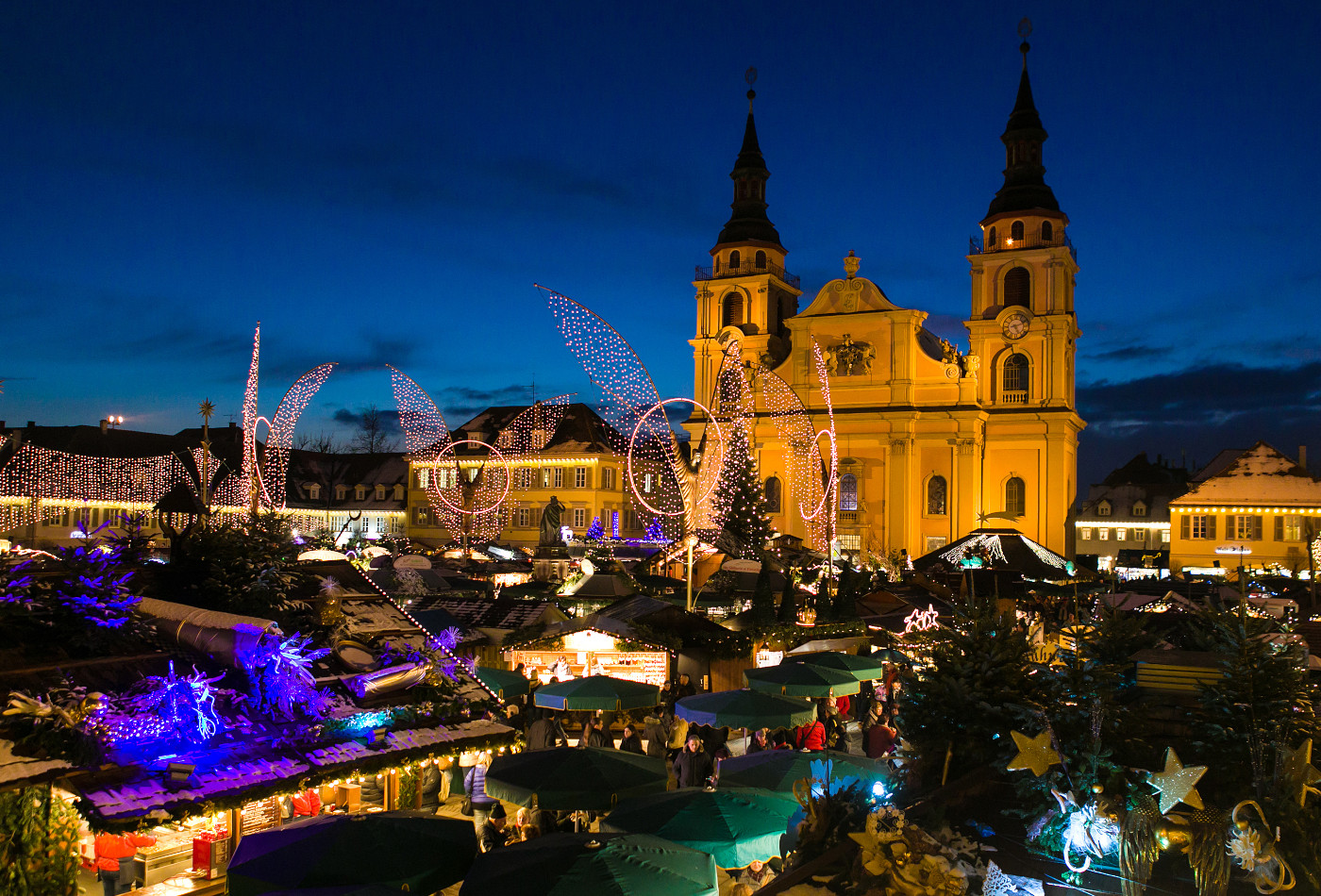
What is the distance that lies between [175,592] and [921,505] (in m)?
44.7

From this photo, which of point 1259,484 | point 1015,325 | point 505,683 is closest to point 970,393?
point 1015,325

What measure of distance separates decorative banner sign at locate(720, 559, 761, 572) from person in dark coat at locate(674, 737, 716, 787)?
42.2ft

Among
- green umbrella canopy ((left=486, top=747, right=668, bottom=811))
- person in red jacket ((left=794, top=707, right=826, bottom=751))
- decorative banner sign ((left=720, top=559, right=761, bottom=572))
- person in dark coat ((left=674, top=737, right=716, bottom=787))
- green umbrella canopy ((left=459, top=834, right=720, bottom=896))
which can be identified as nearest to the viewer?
green umbrella canopy ((left=459, top=834, right=720, bottom=896))

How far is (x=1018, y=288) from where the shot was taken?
51.3m

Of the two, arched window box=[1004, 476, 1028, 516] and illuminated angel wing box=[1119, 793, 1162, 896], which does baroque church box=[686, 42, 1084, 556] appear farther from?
illuminated angel wing box=[1119, 793, 1162, 896]

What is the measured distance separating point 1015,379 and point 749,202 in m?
17.4

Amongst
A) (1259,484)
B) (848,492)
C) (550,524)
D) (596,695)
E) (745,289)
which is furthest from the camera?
(745,289)

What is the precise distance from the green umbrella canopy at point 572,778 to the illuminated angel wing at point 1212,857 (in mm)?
4841

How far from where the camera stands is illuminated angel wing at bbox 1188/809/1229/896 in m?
5.59

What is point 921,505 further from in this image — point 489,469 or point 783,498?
point 489,469

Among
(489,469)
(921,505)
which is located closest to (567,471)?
(489,469)

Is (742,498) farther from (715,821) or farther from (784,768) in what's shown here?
(715,821)

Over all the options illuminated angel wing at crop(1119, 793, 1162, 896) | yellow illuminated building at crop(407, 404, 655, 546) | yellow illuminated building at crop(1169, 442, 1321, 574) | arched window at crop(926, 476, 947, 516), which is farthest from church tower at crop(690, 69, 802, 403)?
illuminated angel wing at crop(1119, 793, 1162, 896)

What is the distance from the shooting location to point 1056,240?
5072cm
